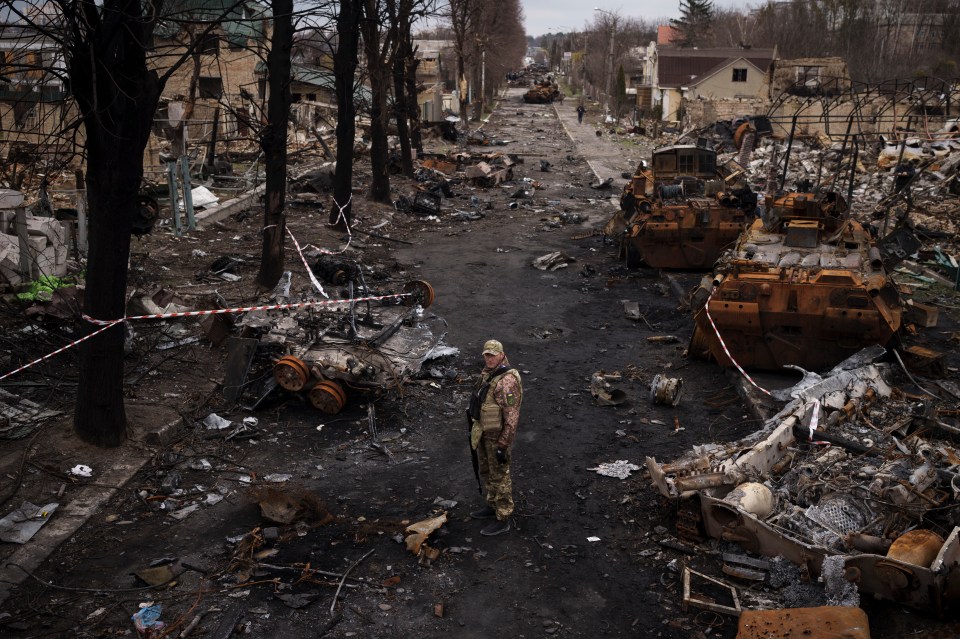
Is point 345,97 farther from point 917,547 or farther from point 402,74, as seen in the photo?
point 917,547

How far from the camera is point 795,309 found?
9844mm

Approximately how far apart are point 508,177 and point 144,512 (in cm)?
2391

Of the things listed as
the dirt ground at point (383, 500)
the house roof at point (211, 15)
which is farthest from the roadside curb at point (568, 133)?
the house roof at point (211, 15)

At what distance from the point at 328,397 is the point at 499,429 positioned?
2.91 metres

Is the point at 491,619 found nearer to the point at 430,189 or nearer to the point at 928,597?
the point at 928,597

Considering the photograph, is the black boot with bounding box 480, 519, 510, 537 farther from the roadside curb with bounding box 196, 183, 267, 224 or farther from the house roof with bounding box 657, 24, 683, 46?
the house roof with bounding box 657, 24, 683, 46

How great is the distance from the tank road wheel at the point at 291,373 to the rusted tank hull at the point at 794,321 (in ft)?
16.4

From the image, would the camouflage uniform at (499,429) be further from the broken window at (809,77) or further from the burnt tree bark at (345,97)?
the broken window at (809,77)

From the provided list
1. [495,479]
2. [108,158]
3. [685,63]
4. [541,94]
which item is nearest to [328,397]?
[495,479]

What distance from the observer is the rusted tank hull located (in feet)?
31.4

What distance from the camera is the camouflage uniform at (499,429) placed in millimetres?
6703

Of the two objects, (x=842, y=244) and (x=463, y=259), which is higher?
(x=842, y=244)

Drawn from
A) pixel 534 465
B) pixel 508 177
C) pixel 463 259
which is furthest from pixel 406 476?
pixel 508 177

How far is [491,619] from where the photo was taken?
5.66 meters
